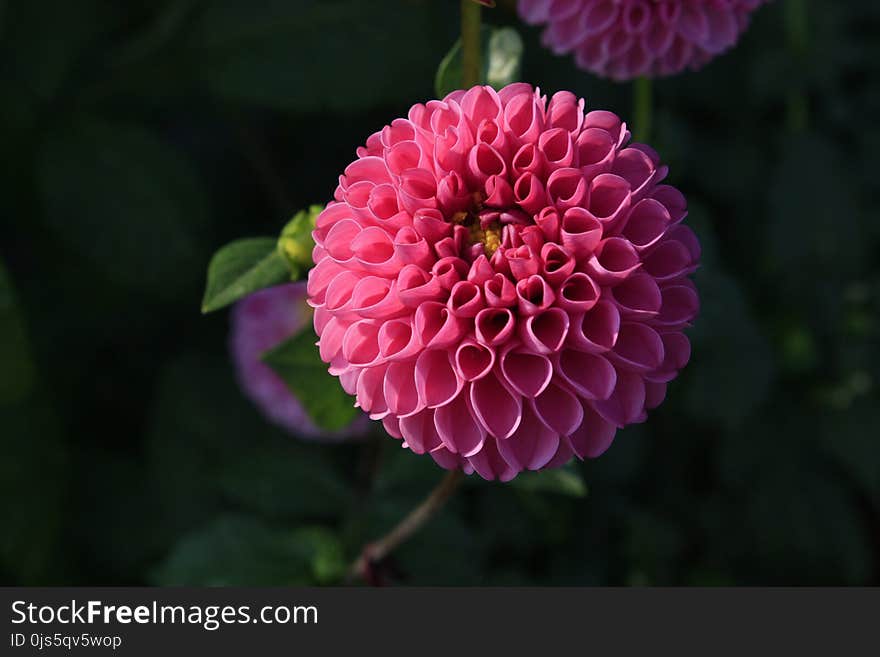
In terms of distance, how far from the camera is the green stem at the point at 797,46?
195 cm

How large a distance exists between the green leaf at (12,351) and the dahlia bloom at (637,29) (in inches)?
33.3

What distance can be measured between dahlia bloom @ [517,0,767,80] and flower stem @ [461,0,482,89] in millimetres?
122

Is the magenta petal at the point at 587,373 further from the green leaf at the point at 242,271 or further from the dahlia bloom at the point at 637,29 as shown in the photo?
the dahlia bloom at the point at 637,29

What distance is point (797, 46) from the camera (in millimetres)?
1959

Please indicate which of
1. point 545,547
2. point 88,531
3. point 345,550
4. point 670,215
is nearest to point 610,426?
point 670,215

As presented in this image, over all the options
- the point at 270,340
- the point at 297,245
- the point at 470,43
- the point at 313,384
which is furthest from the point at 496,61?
the point at 270,340

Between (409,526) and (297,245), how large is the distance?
0.40 m

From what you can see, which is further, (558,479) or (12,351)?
(12,351)

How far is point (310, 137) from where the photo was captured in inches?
85.0

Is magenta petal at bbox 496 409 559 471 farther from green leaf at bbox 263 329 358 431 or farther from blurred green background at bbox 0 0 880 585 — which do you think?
blurred green background at bbox 0 0 880 585

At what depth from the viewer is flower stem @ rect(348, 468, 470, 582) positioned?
3.80ft

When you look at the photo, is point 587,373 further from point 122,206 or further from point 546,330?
point 122,206

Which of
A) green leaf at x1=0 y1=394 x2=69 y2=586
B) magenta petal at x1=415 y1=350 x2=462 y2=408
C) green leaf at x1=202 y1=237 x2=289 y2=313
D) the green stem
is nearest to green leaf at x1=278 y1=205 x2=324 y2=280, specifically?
green leaf at x1=202 y1=237 x2=289 y2=313

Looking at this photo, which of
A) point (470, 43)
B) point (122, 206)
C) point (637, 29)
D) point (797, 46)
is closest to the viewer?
point (470, 43)
